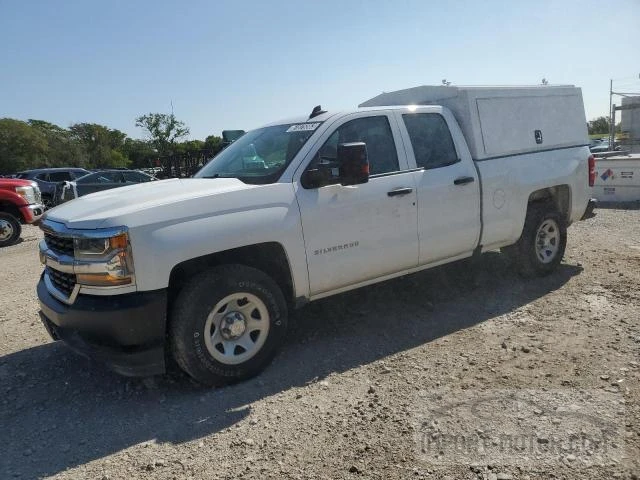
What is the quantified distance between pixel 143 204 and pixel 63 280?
2.81ft

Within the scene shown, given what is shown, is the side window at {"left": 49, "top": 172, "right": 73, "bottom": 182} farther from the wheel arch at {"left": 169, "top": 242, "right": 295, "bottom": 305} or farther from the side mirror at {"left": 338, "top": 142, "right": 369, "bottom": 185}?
the side mirror at {"left": 338, "top": 142, "right": 369, "bottom": 185}

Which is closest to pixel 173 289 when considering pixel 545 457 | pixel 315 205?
pixel 315 205

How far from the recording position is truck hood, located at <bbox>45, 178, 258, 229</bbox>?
3.31 m

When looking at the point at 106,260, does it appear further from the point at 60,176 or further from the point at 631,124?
the point at 631,124

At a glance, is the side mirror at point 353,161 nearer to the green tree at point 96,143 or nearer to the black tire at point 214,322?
the black tire at point 214,322

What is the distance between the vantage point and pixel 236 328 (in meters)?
3.71

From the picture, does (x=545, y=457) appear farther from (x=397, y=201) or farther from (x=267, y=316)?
(x=397, y=201)

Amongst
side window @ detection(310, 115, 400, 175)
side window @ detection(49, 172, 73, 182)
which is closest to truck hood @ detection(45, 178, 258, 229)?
side window @ detection(310, 115, 400, 175)

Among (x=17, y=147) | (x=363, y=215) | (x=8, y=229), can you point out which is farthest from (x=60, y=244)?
(x=17, y=147)

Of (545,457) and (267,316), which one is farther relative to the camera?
(267,316)

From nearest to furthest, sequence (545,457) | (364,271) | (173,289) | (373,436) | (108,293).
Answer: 1. (545,457)
2. (373,436)
3. (108,293)
4. (173,289)
5. (364,271)

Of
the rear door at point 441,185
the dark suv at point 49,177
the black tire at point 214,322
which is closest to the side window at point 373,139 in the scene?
the rear door at point 441,185

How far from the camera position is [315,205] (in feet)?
13.1

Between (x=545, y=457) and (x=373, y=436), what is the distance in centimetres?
94
